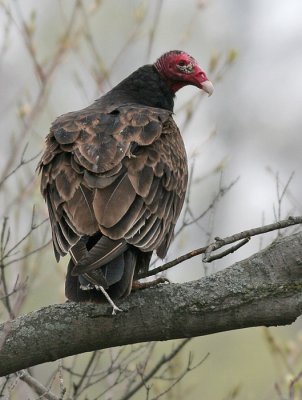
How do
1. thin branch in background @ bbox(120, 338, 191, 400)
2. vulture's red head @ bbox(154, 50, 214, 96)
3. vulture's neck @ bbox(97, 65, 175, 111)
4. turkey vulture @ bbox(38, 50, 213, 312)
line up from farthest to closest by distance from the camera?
1. vulture's red head @ bbox(154, 50, 214, 96)
2. vulture's neck @ bbox(97, 65, 175, 111)
3. thin branch in background @ bbox(120, 338, 191, 400)
4. turkey vulture @ bbox(38, 50, 213, 312)

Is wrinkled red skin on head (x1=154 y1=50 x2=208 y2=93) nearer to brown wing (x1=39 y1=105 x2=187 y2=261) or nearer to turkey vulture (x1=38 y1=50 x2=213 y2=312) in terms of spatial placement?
turkey vulture (x1=38 y1=50 x2=213 y2=312)

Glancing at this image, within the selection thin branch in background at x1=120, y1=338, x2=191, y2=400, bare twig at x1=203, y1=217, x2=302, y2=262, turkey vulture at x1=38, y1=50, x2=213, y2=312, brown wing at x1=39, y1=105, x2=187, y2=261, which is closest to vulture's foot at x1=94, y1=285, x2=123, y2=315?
turkey vulture at x1=38, y1=50, x2=213, y2=312

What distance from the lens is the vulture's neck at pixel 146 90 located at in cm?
559

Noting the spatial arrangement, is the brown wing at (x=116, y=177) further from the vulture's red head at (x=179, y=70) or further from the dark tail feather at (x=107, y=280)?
the vulture's red head at (x=179, y=70)

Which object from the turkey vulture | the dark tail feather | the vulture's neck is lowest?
the dark tail feather

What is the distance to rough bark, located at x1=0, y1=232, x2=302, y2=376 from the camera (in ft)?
12.0

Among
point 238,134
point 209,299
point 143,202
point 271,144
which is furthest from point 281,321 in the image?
point 271,144

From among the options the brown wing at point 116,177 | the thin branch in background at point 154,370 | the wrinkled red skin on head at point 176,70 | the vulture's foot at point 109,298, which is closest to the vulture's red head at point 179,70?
the wrinkled red skin on head at point 176,70

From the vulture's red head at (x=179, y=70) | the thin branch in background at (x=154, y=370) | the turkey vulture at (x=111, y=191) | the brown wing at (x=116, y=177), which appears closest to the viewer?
the turkey vulture at (x=111, y=191)

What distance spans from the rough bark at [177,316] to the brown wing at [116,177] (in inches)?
13.3

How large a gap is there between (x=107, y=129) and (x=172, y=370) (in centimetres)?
135

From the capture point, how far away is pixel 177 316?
12.0 ft

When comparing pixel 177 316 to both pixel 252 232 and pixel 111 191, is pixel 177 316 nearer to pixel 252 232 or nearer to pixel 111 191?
pixel 252 232

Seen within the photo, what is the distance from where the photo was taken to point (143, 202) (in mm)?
4172
